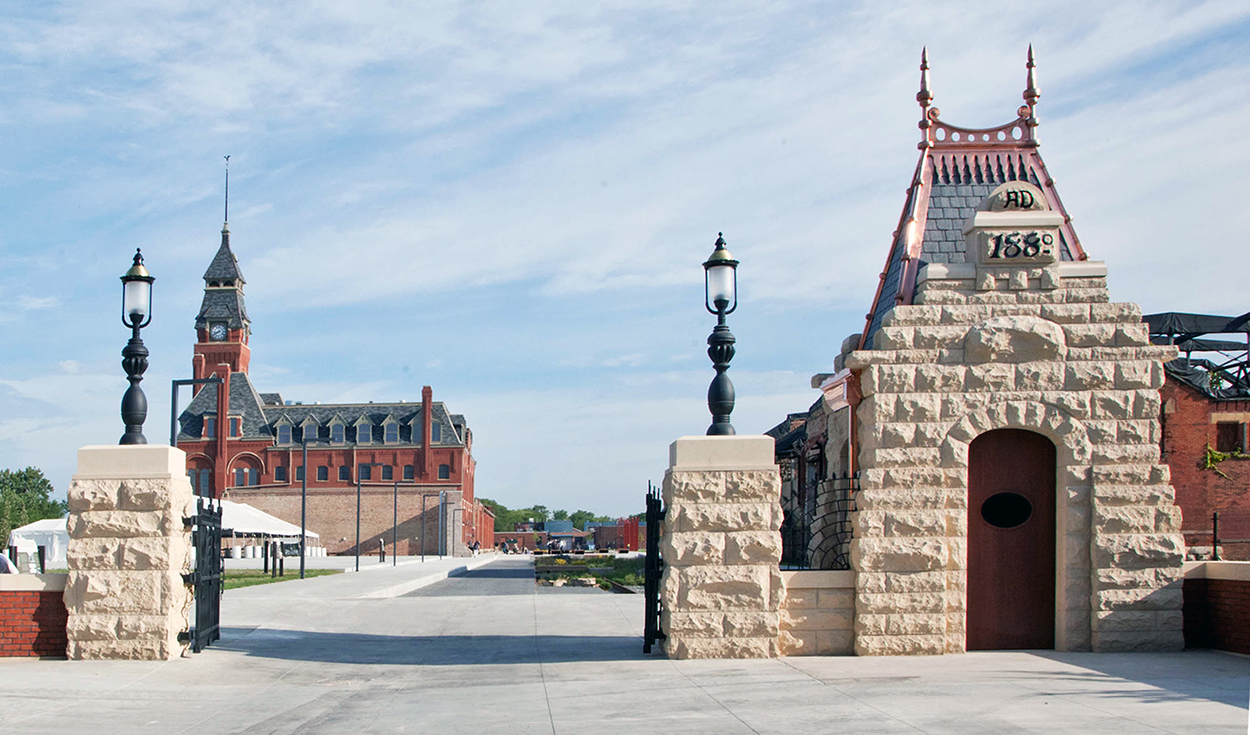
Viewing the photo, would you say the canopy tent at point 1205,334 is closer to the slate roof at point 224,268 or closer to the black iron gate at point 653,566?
the black iron gate at point 653,566

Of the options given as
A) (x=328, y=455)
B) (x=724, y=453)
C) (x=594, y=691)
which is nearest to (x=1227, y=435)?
(x=724, y=453)

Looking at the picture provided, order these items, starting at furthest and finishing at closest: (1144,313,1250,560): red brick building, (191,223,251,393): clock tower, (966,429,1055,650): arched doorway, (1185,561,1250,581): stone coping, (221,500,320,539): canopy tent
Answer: (191,223,251,393): clock tower
(1144,313,1250,560): red brick building
(221,500,320,539): canopy tent
(966,429,1055,650): arched doorway
(1185,561,1250,581): stone coping

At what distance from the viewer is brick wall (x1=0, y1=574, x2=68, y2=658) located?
12.0 meters

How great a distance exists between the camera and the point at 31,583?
12094mm

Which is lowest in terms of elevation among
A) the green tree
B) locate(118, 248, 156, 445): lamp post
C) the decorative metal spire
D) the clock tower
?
the green tree

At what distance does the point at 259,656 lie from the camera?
1278 cm

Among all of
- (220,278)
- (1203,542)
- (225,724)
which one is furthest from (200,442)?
(225,724)

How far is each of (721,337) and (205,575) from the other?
6389 mm

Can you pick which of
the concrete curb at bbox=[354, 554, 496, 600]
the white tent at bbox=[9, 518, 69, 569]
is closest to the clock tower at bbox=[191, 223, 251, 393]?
the white tent at bbox=[9, 518, 69, 569]

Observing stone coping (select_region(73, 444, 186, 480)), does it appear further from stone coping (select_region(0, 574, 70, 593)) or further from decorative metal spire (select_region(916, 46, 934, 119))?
decorative metal spire (select_region(916, 46, 934, 119))

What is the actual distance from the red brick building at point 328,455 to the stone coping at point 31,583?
71.4 meters

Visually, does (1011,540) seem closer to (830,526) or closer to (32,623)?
(830,526)

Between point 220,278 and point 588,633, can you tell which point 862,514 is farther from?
point 220,278

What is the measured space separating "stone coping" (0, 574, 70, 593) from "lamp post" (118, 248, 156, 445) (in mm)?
1634
